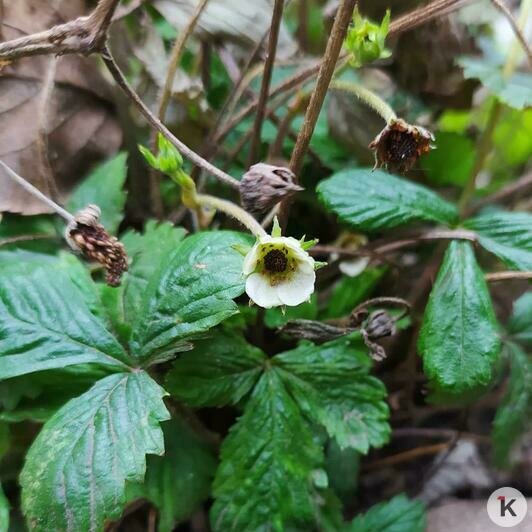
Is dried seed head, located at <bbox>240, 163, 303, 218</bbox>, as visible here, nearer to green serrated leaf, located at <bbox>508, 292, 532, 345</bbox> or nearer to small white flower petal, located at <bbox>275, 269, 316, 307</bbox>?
small white flower petal, located at <bbox>275, 269, 316, 307</bbox>

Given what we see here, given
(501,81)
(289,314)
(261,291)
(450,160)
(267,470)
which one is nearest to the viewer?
(261,291)

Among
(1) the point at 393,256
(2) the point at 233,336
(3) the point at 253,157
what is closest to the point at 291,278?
(2) the point at 233,336

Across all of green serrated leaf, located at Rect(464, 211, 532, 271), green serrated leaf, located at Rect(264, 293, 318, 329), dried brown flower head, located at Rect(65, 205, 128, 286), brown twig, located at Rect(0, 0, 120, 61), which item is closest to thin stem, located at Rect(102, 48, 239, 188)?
brown twig, located at Rect(0, 0, 120, 61)

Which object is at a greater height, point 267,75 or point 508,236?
→ point 267,75

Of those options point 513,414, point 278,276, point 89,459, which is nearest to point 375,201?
point 278,276

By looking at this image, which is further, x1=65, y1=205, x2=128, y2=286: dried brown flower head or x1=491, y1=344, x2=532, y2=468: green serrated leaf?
x1=491, y1=344, x2=532, y2=468: green serrated leaf

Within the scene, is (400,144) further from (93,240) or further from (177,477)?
(177,477)

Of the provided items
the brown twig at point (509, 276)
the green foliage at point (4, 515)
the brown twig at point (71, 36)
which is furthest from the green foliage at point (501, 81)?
the green foliage at point (4, 515)
